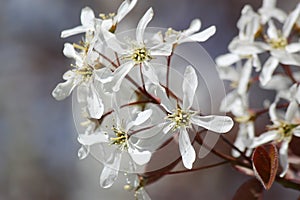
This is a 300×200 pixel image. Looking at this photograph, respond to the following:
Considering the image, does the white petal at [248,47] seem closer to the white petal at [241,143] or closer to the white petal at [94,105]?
the white petal at [241,143]

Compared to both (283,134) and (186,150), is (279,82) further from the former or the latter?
(186,150)

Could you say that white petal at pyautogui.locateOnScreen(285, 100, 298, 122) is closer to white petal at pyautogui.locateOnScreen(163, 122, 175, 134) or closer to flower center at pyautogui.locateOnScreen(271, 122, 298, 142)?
flower center at pyautogui.locateOnScreen(271, 122, 298, 142)

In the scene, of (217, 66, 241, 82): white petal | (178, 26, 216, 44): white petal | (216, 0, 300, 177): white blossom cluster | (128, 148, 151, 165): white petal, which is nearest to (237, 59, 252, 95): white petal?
(216, 0, 300, 177): white blossom cluster

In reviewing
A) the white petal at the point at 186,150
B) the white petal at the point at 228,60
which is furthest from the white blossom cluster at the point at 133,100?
the white petal at the point at 228,60

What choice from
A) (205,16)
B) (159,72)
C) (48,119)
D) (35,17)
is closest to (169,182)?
(48,119)

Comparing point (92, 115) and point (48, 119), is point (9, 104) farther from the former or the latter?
point (92, 115)

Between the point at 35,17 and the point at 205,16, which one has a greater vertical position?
the point at 35,17
